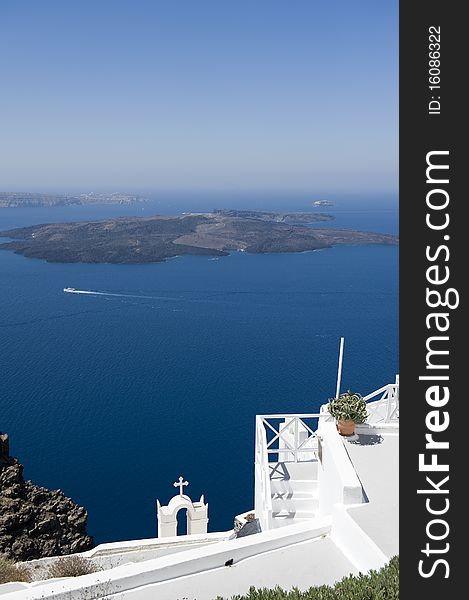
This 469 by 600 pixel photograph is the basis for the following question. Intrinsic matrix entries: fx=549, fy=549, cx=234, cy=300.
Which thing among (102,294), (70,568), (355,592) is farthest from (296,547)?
(102,294)

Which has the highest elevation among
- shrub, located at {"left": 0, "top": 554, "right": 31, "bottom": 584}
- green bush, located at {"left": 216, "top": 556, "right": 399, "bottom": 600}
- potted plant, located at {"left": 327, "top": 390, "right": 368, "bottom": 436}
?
potted plant, located at {"left": 327, "top": 390, "right": 368, "bottom": 436}

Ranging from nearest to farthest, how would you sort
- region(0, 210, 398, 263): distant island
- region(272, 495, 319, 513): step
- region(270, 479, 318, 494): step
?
1. region(272, 495, 319, 513): step
2. region(270, 479, 318, 494): step
3. region(0, 210, 398, 263): distant island

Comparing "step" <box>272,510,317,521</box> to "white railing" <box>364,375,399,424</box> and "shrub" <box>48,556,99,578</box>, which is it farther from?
"shrub" <box>48,556,99,578</box>

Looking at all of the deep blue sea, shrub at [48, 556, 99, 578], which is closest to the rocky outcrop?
shrub at [48, 556, 99, 578]

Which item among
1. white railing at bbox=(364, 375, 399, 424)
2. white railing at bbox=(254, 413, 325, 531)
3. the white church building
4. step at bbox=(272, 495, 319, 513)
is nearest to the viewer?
the white church building

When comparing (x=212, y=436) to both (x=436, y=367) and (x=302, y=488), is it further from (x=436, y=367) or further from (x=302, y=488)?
(x=436, y=367)

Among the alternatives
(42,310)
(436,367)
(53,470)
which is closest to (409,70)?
(436,367)

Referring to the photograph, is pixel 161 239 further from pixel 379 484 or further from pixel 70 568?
pixel 379 484
